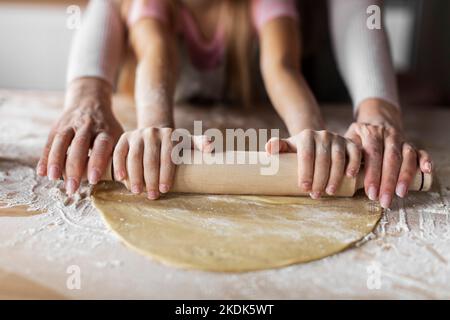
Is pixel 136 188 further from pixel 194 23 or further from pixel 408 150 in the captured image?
pixel 194 23

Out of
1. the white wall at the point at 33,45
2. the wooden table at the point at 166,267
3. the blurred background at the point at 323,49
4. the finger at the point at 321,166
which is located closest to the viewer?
the wooden table at the point at 166,267

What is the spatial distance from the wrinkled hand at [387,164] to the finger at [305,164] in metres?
0.09

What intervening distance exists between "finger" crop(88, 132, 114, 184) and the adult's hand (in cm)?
39

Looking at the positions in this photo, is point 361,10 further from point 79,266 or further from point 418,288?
point 79,266

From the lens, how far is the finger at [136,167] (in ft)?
2.63

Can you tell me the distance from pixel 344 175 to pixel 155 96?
372mm

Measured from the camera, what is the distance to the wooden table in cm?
64

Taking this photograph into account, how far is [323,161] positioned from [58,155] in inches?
15.8

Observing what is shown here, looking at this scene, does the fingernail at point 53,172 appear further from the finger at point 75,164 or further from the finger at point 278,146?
the finger at point 278,146

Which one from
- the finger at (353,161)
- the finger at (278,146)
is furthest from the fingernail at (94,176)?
the finger at (353,161)

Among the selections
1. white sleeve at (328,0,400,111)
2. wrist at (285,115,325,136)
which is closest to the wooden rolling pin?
wrist at (285,115,325,136)

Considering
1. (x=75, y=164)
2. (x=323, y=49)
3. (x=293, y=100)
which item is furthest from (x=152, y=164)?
(x=323, y=49)

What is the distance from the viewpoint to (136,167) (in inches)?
31.5
